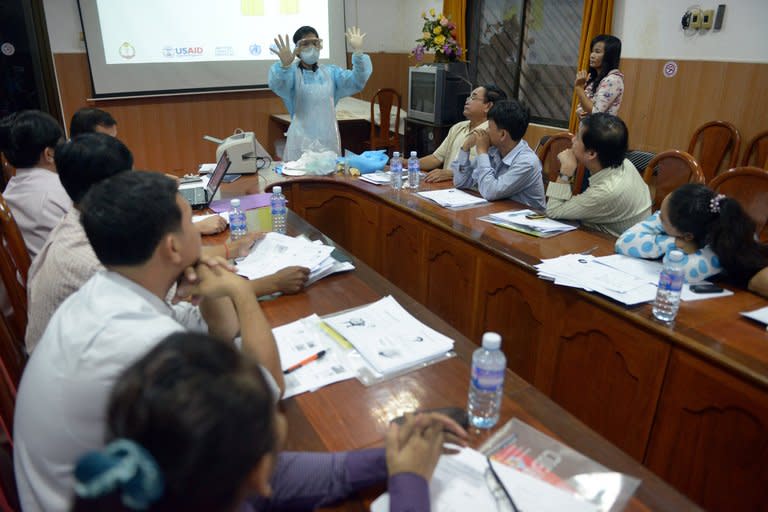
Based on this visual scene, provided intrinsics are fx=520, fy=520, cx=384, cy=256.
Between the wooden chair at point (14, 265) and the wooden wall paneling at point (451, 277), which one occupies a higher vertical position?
the wooden chair at point (14, 265)

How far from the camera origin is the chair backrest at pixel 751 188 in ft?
7.22

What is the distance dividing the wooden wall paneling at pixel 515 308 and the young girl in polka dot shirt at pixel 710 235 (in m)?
0.45

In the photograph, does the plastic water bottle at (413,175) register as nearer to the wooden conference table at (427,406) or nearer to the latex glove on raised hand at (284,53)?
the latex glove on raised hand at (284,53)

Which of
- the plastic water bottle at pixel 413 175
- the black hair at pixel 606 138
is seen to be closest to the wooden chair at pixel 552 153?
the plastic water bottle at pixel 413 175

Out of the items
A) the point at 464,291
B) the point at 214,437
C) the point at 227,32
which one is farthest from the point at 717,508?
the point at 227,32

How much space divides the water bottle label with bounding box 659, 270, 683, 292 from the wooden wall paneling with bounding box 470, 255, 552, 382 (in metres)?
0.40

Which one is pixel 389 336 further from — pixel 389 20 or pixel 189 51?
pixel 389 20

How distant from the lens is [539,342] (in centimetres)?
191

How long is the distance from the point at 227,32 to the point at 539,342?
14.5 ft

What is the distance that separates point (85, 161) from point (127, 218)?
30.1 inches

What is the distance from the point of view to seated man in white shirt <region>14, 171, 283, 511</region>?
789 millimetres

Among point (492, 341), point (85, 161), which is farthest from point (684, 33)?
point (85, 161)

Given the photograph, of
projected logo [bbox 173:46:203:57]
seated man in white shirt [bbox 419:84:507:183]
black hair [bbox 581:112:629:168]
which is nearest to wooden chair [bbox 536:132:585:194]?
seated man in white shirt [bbox 419:84:507:183]

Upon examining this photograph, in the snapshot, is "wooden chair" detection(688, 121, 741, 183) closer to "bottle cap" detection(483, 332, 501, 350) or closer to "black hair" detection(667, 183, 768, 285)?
"black hair" detection(667, 183, 768, 285)
